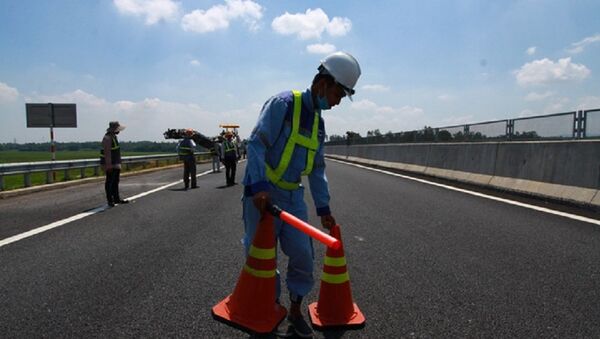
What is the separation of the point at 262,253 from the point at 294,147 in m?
0.77

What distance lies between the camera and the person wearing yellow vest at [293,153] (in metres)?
3.11

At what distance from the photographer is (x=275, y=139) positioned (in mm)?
3188

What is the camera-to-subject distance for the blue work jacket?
3.06 m

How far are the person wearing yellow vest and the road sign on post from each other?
21959 millimetres

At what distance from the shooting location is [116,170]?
10375mm

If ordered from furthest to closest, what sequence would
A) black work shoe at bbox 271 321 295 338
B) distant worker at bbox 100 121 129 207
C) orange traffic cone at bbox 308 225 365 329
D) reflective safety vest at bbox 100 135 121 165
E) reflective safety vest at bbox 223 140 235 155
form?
reflective safety vest at bbox 223 140 235 155
reflective safety vest at bbox 100 135 121 165
distant worker at bbox 100 121 129 207
orange traffic cone at bbox 308 225 365 329
black work shoe at bbox 271 321 295 338

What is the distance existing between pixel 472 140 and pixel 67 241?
480 inches

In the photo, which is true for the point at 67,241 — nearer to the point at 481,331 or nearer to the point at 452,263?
the point at 452,263

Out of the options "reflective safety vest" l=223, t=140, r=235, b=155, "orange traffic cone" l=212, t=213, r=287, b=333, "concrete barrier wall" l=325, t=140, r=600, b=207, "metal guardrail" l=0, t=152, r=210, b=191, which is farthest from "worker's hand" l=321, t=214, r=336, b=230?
"reflective safety vest" l=223, t=140, r=235, b=155

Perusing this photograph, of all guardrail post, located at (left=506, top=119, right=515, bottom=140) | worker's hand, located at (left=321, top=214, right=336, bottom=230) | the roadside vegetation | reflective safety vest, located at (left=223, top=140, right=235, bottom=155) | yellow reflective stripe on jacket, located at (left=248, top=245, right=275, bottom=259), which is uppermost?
guardrail post, located at (left=506, top=119, right=515, bottom=140)

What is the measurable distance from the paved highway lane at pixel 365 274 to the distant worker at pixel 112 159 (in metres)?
2.03

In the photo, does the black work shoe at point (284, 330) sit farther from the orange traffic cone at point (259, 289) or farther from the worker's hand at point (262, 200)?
the worker's hand at point (262, 200)

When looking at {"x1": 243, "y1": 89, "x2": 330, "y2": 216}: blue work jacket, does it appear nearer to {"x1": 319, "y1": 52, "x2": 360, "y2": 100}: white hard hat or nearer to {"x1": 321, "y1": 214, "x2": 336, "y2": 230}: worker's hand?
{"x1": 319, "y1": 52, "x2": 360, "y2": 100}: white hard hat

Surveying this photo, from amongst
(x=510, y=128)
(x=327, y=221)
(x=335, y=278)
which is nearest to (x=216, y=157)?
(x=510, y=128)
